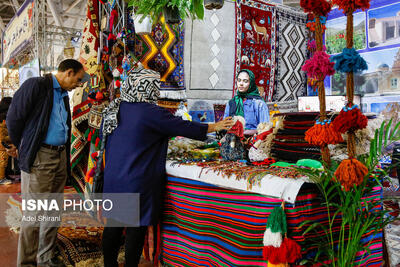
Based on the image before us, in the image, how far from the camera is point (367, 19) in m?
5.99

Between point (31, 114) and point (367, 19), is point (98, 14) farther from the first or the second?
point (367, 19)

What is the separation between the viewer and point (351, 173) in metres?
1.61

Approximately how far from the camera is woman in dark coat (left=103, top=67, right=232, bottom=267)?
2256 millimetres

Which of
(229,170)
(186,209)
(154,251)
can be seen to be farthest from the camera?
(154,251)

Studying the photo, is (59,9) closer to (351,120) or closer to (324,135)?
(324,135)

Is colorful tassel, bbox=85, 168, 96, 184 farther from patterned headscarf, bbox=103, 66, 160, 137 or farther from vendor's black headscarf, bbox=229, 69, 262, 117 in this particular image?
vendor's black headscarf, bbox=229, 69, 262, 117

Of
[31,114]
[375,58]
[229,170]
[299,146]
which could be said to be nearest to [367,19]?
[375,58]

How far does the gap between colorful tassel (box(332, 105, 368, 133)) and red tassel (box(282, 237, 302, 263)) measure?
656 mm

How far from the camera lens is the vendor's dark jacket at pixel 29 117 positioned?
2662 mm

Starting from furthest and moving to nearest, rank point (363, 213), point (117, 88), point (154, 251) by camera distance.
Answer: point (117, 88), point (154, 251), point (363, 213)

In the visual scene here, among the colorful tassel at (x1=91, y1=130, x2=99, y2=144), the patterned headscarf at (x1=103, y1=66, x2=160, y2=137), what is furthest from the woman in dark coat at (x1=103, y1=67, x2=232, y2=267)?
the colorful tassel at (x1=91, y1=130, x2=99, y2=144)

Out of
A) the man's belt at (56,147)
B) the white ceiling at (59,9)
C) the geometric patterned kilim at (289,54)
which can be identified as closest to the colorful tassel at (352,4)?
the man's belt at (56,147)

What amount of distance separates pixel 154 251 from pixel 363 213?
1934mm

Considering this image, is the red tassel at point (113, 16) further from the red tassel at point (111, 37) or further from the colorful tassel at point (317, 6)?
the colorful tassel at point (317, 6)
